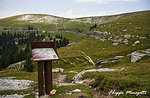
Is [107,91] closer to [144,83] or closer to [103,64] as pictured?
[144,83]

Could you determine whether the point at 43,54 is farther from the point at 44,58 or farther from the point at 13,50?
the point at 13,50

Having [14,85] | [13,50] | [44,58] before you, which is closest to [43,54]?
[44,58]

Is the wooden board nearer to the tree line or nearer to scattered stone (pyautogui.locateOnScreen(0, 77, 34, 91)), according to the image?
scattered stone (pyautogui.locateOnScreen(0, 77, 34, 91))

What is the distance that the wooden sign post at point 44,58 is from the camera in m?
15.3

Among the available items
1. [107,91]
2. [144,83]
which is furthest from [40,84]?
[144,83]

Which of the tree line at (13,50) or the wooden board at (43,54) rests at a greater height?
the wooden board at (43,54)

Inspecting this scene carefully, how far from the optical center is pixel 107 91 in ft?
50.7

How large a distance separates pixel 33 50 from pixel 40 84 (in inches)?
192

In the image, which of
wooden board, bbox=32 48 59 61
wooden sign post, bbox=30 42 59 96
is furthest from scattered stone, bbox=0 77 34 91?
wooden board, bbox=32 48 59 61

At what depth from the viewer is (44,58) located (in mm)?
15242

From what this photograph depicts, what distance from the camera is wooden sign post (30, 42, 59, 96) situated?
15273 millimetres

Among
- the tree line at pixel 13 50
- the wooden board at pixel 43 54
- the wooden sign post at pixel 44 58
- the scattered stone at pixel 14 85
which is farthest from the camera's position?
the tree line at pixel 13 50

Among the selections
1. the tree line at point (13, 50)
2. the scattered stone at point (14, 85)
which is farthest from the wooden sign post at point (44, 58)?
the tree line at point (13, 50)

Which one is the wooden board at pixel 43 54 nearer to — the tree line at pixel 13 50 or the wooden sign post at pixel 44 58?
the wooden sign post at pixel 44 58
